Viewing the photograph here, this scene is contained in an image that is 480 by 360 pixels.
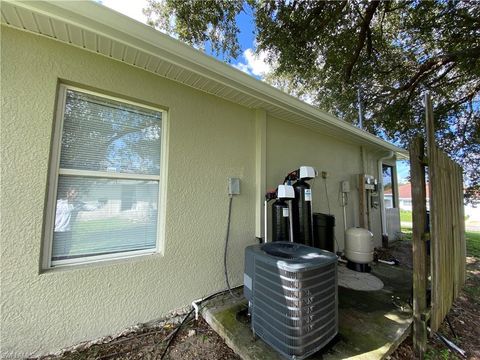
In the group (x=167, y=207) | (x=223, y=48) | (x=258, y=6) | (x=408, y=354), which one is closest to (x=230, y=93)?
(x=167, y=207)

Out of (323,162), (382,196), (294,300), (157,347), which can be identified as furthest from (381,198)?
(157,347)

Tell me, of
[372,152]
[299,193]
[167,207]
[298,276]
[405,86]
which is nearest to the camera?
[298,276]

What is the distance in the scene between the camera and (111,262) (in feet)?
6.57

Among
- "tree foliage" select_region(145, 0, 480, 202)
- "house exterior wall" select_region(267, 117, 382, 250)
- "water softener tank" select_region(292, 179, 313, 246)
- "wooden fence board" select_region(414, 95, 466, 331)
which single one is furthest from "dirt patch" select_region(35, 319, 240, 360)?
"tree foliage" select_region(145, 0, 480, 202)

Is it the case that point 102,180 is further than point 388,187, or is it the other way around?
point 388,187

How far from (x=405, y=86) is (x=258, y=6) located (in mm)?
4922

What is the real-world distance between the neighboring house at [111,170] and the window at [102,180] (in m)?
0.01

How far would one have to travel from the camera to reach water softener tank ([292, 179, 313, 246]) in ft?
9.59

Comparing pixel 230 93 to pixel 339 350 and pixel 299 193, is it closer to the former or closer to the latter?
pixel 299 193

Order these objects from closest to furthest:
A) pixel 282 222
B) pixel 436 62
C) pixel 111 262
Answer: pixel 111 262
pixel 282 222
pixel 436 62

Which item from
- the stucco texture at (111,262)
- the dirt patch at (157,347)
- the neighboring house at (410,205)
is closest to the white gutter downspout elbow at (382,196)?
the neighboring house at (410,205)

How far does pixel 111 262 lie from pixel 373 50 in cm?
745

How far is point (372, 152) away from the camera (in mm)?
5711

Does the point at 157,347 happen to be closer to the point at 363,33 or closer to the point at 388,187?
the point at 363,33
